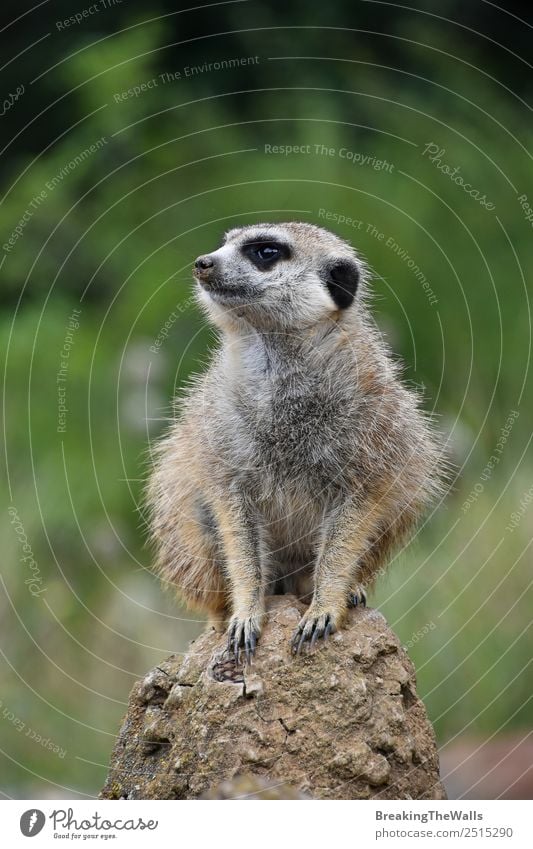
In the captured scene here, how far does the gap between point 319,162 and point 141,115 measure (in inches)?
49.2

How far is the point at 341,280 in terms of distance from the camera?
3844 mm

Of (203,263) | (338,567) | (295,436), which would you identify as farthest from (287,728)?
(203,263)

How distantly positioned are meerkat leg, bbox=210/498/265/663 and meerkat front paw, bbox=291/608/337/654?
0.13 metres

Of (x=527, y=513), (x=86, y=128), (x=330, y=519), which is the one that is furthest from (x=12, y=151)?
(x=330, y=519)

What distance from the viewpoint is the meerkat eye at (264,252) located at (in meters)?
3.74

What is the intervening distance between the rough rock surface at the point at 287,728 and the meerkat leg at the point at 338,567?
52 millimetres

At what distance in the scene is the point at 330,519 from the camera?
369 cm

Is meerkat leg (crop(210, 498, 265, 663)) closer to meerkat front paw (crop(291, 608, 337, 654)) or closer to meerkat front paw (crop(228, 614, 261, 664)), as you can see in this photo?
meerkat front paw (crop(228, 614, 261, 664))

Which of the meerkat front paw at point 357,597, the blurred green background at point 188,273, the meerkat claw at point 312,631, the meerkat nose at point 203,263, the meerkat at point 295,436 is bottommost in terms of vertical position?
the meerkat claw at point 312,631

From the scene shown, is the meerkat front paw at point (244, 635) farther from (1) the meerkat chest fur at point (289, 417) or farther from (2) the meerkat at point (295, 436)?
(1) the meerkat chest fur at point (289, 417)

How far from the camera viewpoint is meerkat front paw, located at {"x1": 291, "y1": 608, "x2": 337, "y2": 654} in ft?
11.0

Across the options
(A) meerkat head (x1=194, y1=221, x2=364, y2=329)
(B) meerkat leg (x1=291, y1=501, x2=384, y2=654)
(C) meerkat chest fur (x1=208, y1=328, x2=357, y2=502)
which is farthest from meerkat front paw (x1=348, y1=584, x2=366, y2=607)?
(A) meerkat head (x1=194, y1=221, x2=364, y2=329)

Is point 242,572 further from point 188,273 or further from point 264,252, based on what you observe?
point 188,273

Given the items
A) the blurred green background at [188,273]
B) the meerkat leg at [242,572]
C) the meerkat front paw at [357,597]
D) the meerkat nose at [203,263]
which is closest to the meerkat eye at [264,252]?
the meerkat nose at [203,263]
